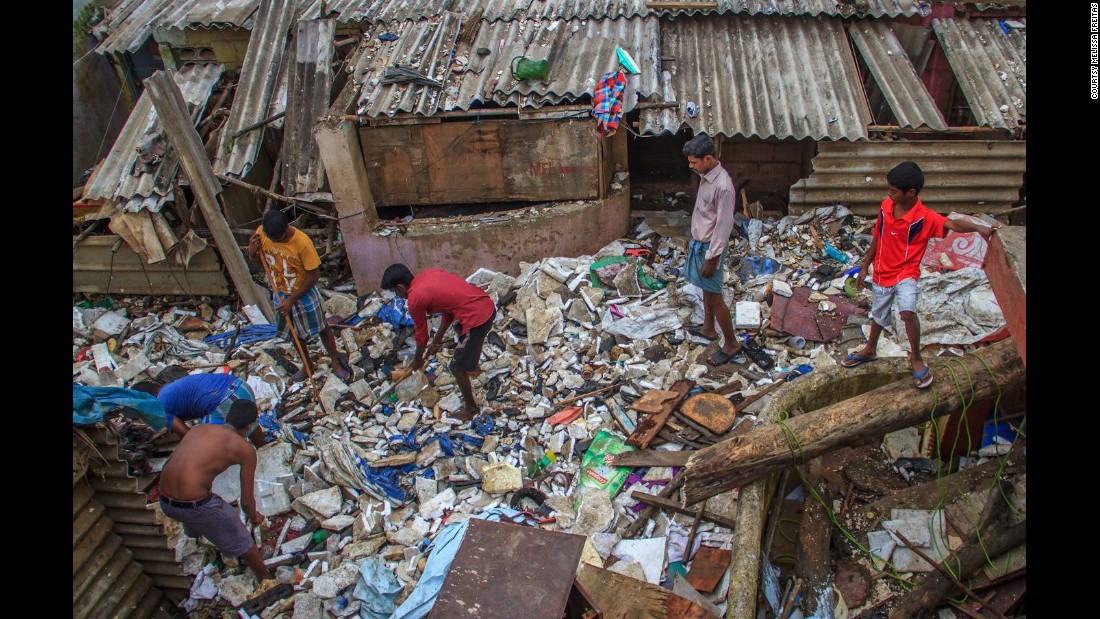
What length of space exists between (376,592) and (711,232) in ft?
12.2

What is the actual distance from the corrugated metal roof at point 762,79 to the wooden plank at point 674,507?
13.2 ft

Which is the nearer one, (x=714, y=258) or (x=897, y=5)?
(x=714, y=258)

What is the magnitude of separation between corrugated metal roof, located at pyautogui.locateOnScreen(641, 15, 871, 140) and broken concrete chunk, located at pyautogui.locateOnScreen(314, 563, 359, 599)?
16.8ft

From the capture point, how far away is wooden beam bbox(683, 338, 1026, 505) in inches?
156

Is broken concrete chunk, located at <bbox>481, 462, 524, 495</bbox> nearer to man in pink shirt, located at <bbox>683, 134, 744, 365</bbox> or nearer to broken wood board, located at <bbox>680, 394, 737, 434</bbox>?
broken wood board, located at <bbox>680, 394, 737, 434</bbox>

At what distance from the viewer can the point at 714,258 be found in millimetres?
5445

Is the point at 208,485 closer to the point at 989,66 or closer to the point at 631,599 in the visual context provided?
the point at 631,599

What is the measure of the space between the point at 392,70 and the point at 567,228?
256cm

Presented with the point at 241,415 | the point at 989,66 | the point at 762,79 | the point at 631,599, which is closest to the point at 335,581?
the point at 241,415

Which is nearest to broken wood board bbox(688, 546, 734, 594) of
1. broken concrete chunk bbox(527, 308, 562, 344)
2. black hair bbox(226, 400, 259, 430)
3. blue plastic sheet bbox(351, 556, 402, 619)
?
blue plastic sheet bbox(351, 556, 402, 619)

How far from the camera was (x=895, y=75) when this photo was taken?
301 inches

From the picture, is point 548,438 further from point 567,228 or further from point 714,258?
point 567,228

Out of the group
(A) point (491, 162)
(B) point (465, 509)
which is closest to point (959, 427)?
(B) point (465, 509)

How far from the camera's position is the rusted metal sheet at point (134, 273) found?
770cm
